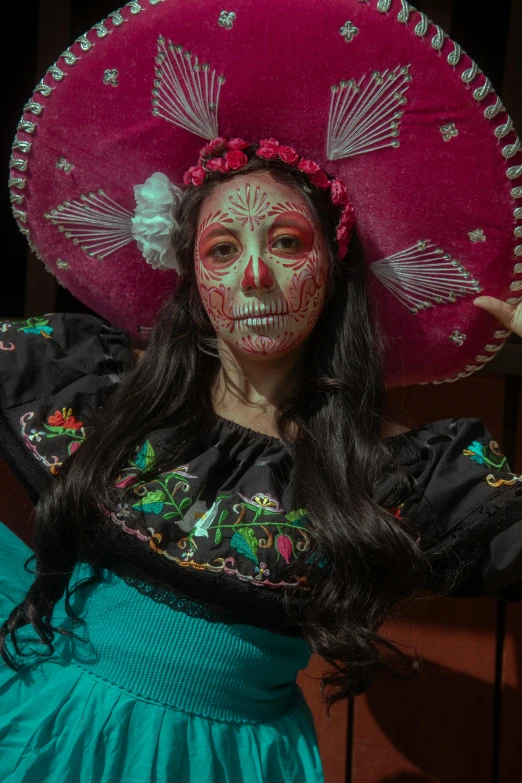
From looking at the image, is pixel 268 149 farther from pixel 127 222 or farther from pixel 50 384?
pixel 50 384

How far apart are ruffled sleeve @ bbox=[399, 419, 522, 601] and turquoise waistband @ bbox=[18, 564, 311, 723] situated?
30 cm

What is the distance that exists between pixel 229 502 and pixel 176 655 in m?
0.25

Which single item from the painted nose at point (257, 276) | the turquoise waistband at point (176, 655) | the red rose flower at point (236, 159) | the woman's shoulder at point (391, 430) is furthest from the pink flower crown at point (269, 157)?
the turquoise waistband at point (176, 655)

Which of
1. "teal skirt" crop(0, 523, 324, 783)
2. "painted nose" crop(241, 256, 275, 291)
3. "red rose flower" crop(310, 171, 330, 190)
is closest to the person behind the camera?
"teal skirt" crop(0, 523, 324, 783)

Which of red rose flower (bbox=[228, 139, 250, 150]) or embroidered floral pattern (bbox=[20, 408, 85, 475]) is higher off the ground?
red rose flower (bbox=[228, 139, 250, 150])

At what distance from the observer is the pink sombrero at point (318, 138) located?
1225 mm

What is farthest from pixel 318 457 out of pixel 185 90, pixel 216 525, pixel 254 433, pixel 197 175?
pixel 185 90

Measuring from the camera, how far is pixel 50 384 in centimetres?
139

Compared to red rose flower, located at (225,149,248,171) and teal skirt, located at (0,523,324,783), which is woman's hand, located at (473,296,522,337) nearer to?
red rose flower, located at (225,149,248,171)

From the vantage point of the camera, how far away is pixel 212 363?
5.02 feet

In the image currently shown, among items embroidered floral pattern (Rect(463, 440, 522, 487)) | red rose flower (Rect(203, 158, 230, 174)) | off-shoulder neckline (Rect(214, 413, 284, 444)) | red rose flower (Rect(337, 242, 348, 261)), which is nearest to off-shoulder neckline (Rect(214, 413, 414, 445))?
off-shoulder neckline (Rect(214, 413, 284, 444))

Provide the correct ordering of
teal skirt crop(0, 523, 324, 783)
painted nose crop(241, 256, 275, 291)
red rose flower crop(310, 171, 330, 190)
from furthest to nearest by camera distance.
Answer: red rose flower crop(310, 171, 330, 190), painted nose crop(241, 256, 275, 291), teal skirt crop(0, 523, 324, 783)

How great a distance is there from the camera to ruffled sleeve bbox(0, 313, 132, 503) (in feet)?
4.33

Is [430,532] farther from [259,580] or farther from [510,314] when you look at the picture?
[510,314]
